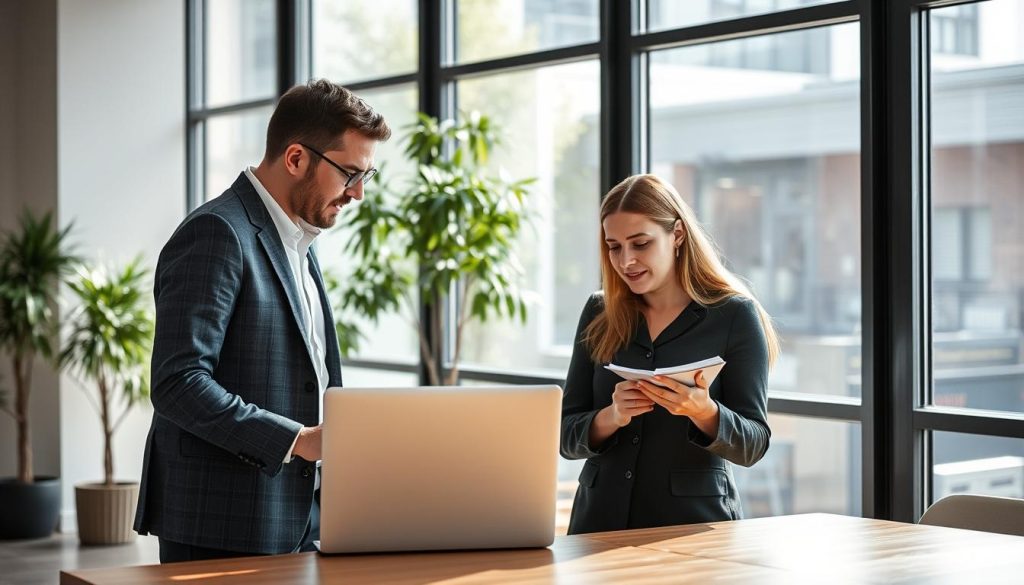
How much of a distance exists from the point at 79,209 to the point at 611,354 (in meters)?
5.15

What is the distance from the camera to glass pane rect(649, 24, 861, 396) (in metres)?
Result: 4.61

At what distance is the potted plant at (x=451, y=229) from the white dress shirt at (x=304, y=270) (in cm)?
244

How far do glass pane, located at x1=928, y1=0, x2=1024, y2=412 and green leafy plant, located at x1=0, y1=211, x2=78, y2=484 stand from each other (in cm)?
465

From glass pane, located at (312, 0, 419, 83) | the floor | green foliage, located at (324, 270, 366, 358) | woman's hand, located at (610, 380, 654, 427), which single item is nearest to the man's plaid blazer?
woman's hand, located at (610, 380, 654, 427)

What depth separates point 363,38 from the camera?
21.8 feet

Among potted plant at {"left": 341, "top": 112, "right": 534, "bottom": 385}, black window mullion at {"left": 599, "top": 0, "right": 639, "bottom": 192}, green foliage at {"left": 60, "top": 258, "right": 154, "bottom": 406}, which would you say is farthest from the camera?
green foliage at {"left": 60, "top": 258, "right": 154, "bottom": 406}

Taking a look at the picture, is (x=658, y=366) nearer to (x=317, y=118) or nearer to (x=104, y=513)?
(x=317, y=118)

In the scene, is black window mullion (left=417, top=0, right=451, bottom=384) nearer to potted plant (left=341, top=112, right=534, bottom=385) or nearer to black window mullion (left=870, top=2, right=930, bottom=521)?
potted plant (left=341, top=112, right=534, bottom=385)

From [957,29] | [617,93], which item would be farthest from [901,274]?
[617,93]

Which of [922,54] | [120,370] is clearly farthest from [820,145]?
[120,370]

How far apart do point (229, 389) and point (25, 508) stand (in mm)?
4935

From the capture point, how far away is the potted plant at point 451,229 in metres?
5.27

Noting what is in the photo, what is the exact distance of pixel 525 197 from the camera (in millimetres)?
5402

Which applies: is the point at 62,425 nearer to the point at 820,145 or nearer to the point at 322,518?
the point at 820,145
